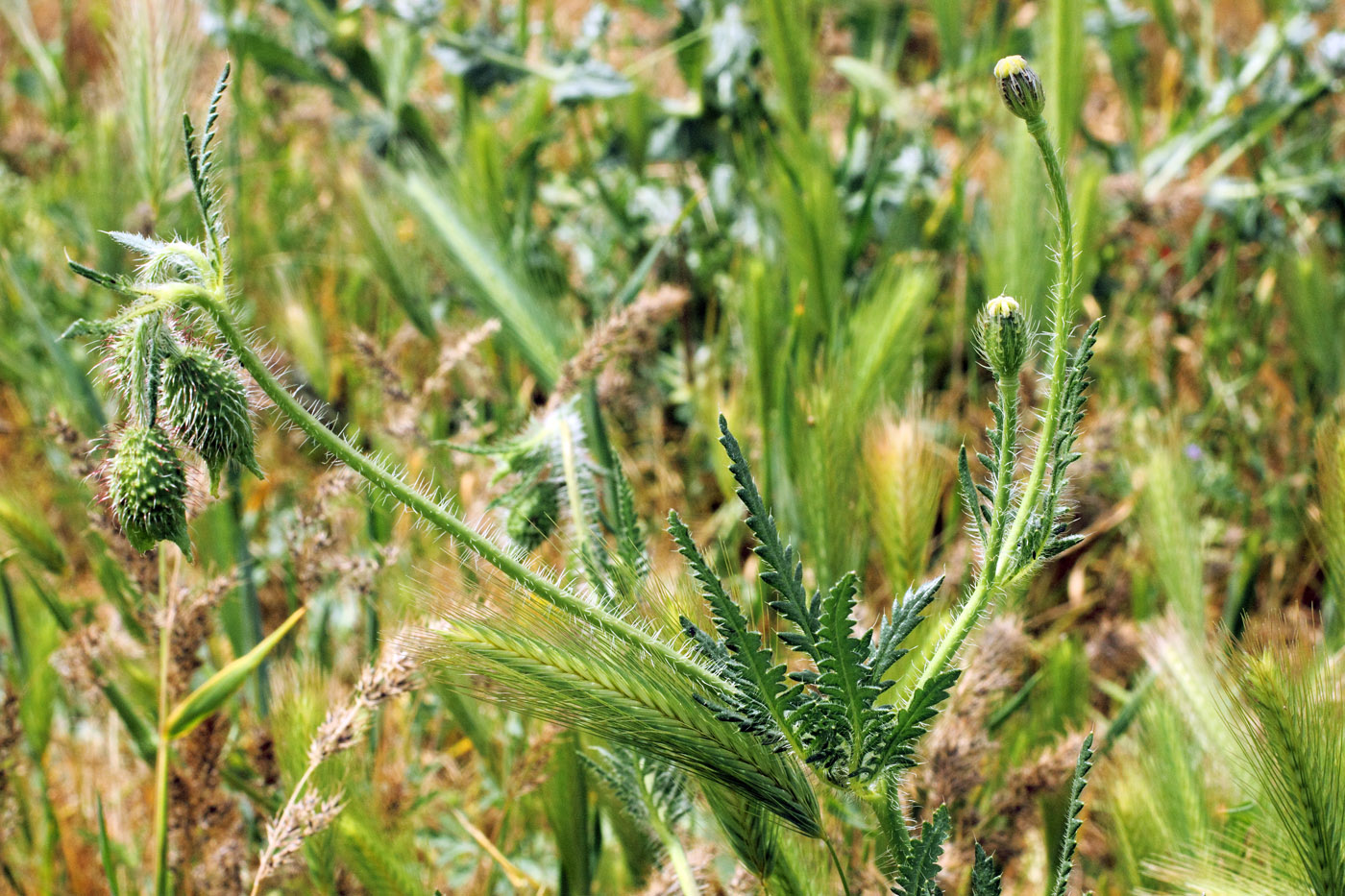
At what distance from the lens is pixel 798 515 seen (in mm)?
1135

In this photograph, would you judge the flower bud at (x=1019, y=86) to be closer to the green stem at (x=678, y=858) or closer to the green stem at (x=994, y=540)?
the green stem at (x=994, y=540)

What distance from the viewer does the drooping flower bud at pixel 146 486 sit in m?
0.57

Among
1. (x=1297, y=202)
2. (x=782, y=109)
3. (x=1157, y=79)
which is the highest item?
(x=1157, y=79)

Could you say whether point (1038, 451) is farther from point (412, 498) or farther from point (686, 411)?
point (686, 411)

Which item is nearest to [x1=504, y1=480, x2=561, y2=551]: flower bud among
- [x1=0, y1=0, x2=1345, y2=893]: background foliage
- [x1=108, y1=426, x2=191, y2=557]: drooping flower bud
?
[x1=0, y1=0, x2=1345, y2=893]: background foliage

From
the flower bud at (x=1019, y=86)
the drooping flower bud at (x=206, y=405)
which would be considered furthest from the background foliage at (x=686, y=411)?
the flower bud at (x=1019, y=86)

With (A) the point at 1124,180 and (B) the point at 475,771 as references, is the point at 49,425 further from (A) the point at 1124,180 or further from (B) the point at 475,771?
(A) the point at 1124,180

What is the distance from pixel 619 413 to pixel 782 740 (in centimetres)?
127

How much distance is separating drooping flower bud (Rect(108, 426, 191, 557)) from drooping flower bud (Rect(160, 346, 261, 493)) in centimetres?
1

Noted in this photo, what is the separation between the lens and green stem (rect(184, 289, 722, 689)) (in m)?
0.53

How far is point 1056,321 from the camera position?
554 mm

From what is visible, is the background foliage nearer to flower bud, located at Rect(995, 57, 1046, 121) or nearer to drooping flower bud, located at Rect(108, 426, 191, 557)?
drooping flower bud, located at Rect(108, 426, 191, 557)

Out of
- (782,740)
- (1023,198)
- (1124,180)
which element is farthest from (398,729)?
(1124,180)

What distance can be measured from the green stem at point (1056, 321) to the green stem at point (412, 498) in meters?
0.18
